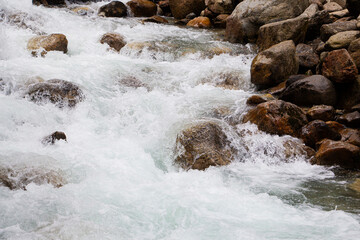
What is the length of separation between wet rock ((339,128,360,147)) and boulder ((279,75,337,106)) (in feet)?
3.09

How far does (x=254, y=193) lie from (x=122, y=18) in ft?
36.6

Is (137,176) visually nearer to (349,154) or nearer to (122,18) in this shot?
(349,154)

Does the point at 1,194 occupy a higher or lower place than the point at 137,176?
higher

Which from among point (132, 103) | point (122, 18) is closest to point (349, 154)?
point (132, 103)

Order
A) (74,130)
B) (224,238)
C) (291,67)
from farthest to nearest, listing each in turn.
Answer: (291,67), (74,130), (224,238)

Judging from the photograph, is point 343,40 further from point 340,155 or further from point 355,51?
point 340,155

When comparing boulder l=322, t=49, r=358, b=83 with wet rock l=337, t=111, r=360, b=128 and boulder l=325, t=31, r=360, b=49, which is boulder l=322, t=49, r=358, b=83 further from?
boulder l=325, t=31, r=360, b=49

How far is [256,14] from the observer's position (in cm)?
1042

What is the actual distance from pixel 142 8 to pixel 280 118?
438 inches

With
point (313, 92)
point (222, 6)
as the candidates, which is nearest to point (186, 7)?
point (222, 6)

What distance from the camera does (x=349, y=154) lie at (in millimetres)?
4996

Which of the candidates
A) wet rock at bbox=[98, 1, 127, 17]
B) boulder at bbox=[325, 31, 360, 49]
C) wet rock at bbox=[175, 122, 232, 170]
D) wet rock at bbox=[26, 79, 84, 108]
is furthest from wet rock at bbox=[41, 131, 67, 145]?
wet rock at bbox=[98, 1, 127, 17]

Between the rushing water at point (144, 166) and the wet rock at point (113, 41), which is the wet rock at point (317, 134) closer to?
the rushing water at point (144, 166)

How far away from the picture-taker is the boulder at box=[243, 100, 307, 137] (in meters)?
5.73
